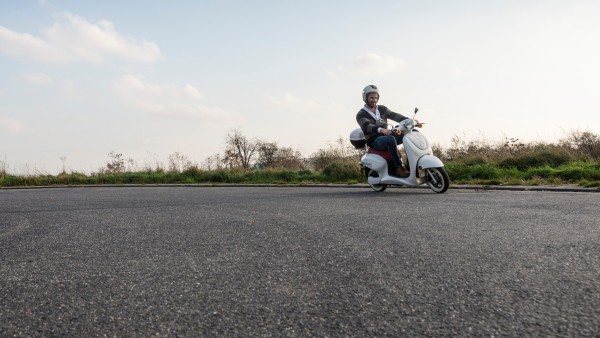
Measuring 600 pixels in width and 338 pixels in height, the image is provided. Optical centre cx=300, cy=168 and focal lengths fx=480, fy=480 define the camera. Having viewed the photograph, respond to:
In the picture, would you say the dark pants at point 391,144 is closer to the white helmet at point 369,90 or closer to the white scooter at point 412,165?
the white scooter at point 412,165

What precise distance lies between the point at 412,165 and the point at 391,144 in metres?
0.60

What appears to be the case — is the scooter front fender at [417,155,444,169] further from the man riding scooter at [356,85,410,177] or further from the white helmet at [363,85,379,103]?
the white helmet at [363,85,379,103]

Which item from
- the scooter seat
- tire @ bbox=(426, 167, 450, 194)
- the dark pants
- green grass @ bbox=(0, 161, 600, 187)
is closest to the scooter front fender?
tire @ bbox=(426, 167, 450, 194)

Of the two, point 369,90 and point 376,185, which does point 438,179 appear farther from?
point 369,90

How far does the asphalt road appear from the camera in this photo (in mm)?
1943

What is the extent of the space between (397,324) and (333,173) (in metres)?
12.6

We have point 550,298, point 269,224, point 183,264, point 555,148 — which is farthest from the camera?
point 555,148

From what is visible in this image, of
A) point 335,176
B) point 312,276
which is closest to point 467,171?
point 335,176

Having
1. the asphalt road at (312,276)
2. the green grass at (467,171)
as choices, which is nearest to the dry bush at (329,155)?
the green grass at (467,171)

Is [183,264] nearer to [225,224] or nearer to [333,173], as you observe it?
[225,224]

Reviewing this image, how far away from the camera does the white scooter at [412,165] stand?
7.84 m

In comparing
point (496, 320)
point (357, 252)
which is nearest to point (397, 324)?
point (496, 320)

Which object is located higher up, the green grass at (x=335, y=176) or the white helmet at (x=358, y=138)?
the white helmet at (x=358, y=138)

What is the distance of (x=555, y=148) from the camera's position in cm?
1288
